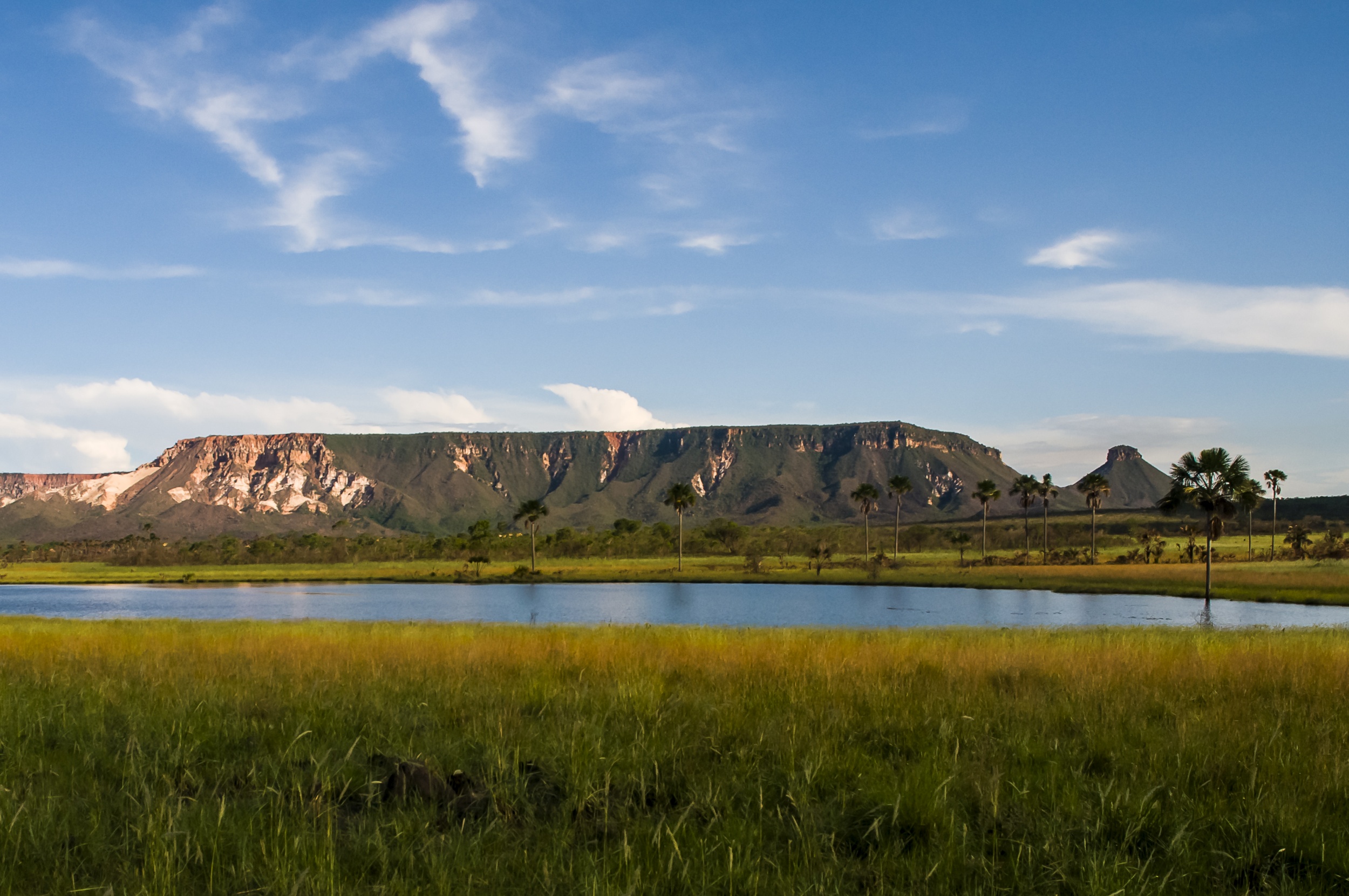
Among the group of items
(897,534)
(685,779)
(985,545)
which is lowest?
(985,545)

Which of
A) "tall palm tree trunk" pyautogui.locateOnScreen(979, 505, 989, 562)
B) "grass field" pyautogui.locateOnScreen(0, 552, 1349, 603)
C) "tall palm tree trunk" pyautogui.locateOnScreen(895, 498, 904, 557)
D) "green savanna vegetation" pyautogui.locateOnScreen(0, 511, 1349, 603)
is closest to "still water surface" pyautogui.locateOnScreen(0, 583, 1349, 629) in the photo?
"grass field" pyautogui.locateOnScreen(0, 552, 1349, 603)

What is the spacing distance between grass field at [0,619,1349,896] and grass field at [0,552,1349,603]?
190 ft

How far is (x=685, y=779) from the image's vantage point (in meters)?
7.07

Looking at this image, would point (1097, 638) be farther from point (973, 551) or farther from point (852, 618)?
point (973, 551)

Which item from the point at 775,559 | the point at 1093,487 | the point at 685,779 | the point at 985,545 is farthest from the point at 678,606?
the point at 1093,487

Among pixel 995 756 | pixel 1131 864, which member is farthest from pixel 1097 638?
pixel 1131 864

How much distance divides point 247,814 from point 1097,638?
1780cm

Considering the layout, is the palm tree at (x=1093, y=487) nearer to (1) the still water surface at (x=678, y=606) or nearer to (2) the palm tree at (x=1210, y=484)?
(1) the still water surface at (x=678, y=606)

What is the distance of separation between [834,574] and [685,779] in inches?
3450

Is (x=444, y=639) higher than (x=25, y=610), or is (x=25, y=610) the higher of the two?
(x=444, y=639)

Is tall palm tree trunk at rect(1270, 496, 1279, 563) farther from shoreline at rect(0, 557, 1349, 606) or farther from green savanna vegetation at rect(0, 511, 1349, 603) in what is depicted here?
shoreline at rect(0, 557, 1349, 606)

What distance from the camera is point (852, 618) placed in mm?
50375

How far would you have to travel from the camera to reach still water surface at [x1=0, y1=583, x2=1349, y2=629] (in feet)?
154

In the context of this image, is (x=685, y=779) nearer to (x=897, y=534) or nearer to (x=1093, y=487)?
(x=1093, y=487)
